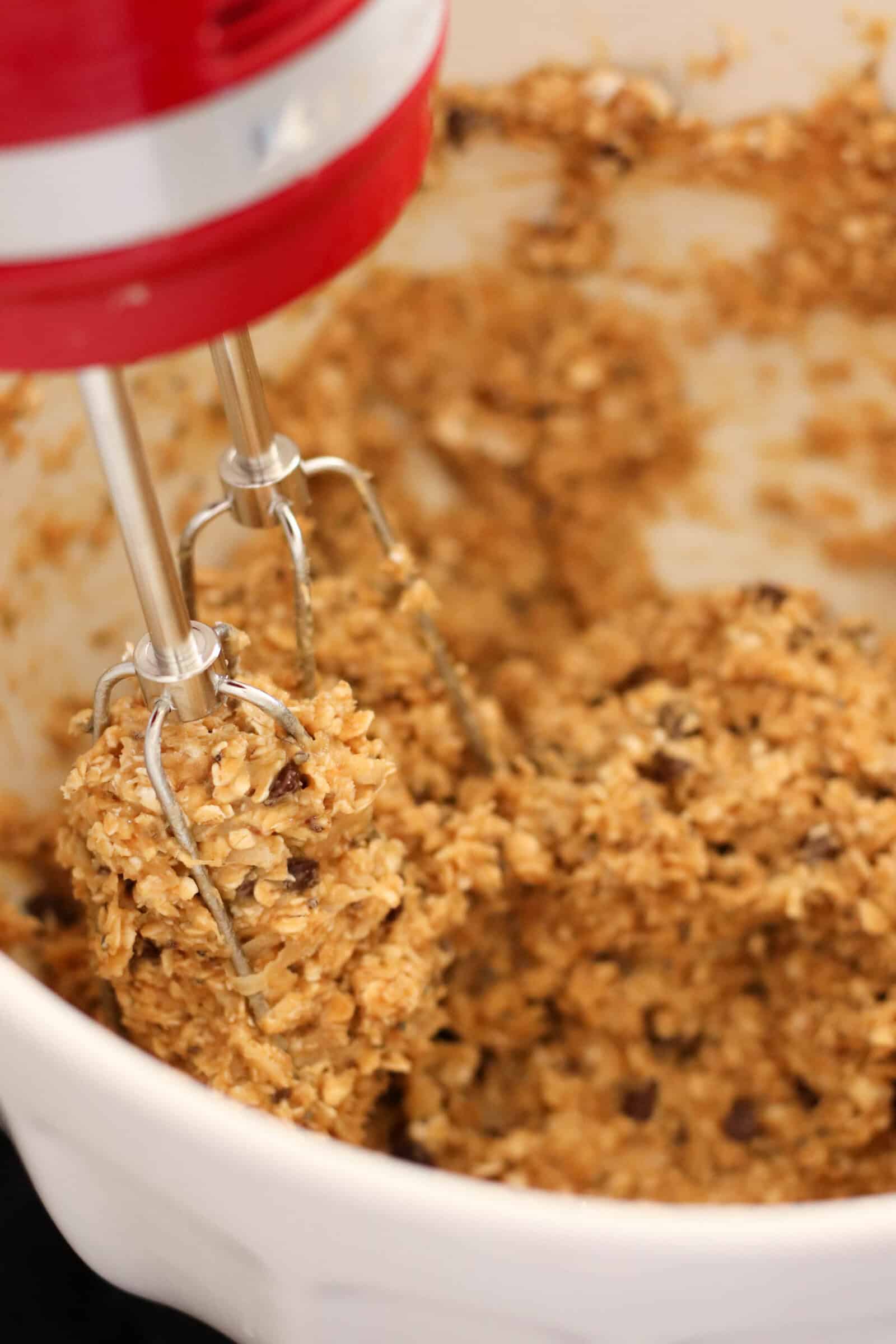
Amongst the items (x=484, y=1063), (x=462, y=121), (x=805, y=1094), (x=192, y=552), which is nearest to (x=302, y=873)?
(x=192, y=552)

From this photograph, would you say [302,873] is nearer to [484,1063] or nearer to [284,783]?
[284,783]

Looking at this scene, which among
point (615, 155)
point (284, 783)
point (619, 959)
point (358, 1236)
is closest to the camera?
point (358, 1236)

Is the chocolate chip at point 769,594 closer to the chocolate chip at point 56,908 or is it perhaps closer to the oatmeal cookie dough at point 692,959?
the oatmeal cookie dough at point 692,959

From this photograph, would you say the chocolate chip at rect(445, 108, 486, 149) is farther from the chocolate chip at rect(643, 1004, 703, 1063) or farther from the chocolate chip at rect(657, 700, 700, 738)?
the chocolate chip at rect(643, 1004, 703, 1063)

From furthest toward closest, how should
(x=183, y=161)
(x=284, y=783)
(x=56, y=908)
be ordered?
1. (x=56, y=908)
2. (x=284, y=783)
3. (x=183, y=161)

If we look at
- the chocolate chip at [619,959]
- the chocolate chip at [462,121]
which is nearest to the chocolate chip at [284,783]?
the chocolate chip at [619,959]

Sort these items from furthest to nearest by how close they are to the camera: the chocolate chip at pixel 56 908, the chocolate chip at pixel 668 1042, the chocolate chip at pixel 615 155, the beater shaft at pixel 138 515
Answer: the chocolate chip at pixel 615 155 → the chocolate chip at pixel 668 1042 → the chocolate chip at pixel 56 908 → the beater shaft at pixel 138 515

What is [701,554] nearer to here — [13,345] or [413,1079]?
[413,1079]
